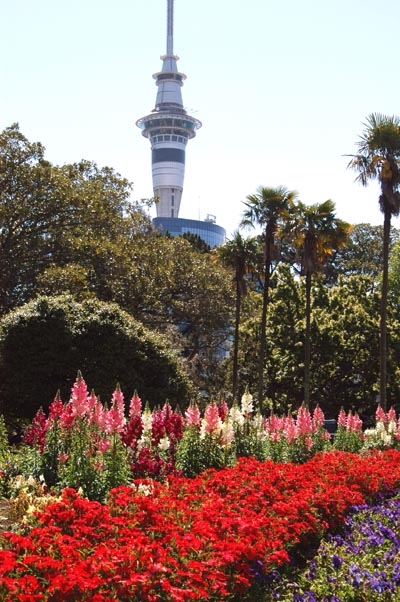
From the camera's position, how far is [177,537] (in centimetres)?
639

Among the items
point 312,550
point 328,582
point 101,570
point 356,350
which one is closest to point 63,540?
point 101,570

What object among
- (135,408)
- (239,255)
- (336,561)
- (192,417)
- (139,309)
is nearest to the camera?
(336,561)

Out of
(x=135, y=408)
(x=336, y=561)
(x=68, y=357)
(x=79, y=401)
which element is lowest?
(x=336, y=561)

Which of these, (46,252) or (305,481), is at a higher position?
(46,252)

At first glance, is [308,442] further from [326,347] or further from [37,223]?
[326,347]

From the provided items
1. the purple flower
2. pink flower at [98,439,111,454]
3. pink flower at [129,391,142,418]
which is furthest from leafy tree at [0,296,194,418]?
the purple flower

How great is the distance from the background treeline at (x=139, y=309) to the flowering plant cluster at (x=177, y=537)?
10.6 m

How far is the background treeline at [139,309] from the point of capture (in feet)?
66.5

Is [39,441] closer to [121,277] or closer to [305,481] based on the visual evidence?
[305,481]

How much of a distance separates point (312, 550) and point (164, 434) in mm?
4204

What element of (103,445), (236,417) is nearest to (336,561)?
(103,445)

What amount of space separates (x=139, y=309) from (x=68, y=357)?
9646 mm

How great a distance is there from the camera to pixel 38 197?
26.3m

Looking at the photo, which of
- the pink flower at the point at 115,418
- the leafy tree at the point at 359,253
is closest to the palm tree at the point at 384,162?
the pink flower at the point at 115,418
